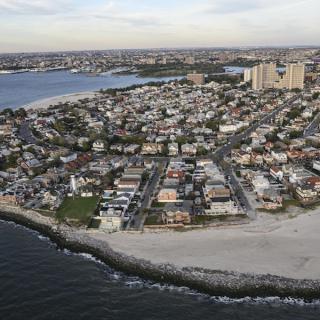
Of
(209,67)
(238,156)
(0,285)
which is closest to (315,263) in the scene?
(0,285)

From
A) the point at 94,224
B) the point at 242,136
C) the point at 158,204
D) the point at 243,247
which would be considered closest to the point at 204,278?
the point at 243,247

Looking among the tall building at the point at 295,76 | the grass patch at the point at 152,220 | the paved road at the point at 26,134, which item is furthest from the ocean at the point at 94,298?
the tall building at the point at 295,76

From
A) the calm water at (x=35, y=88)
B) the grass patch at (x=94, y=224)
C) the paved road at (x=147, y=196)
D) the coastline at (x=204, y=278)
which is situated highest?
the calm water at (x=35, y=88)

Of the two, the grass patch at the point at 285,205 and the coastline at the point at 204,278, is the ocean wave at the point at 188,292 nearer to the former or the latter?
the coastline at the point at 204,278

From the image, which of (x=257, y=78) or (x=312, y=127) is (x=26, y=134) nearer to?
(x=312, y=127)

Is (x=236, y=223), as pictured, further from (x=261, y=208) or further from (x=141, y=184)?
(x=141, y=184)

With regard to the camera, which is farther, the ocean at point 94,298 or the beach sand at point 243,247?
the beach sand at point 243,247

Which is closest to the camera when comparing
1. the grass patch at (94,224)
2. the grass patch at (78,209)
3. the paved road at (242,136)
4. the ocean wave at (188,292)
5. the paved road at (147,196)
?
the ocean wave at (188,292)
